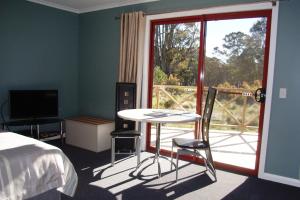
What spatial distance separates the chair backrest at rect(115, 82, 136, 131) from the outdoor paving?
0.66m

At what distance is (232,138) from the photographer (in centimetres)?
479

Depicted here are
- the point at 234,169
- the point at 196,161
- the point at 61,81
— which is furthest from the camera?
the point at 61,81

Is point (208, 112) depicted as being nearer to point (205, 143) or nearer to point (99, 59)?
point (205, 143)

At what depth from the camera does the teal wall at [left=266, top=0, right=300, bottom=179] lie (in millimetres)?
2906

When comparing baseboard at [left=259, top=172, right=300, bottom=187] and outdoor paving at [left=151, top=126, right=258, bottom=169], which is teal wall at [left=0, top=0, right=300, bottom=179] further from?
outdoor paving at [left=151, top=126, right=258, bottom=169]

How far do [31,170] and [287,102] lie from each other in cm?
272

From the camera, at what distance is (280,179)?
10.1 ft

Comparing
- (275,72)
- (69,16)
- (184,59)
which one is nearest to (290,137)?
(275,72)

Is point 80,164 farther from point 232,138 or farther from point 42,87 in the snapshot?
point 232,138

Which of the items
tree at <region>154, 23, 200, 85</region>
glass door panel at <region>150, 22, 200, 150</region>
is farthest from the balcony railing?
tree at <region>154, 23, 200, 85</region>

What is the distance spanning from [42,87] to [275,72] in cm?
358

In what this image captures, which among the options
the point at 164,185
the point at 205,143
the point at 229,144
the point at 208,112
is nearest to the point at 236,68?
the point at 208,112

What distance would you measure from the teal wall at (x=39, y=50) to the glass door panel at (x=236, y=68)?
2562mm

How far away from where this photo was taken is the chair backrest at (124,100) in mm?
3924
